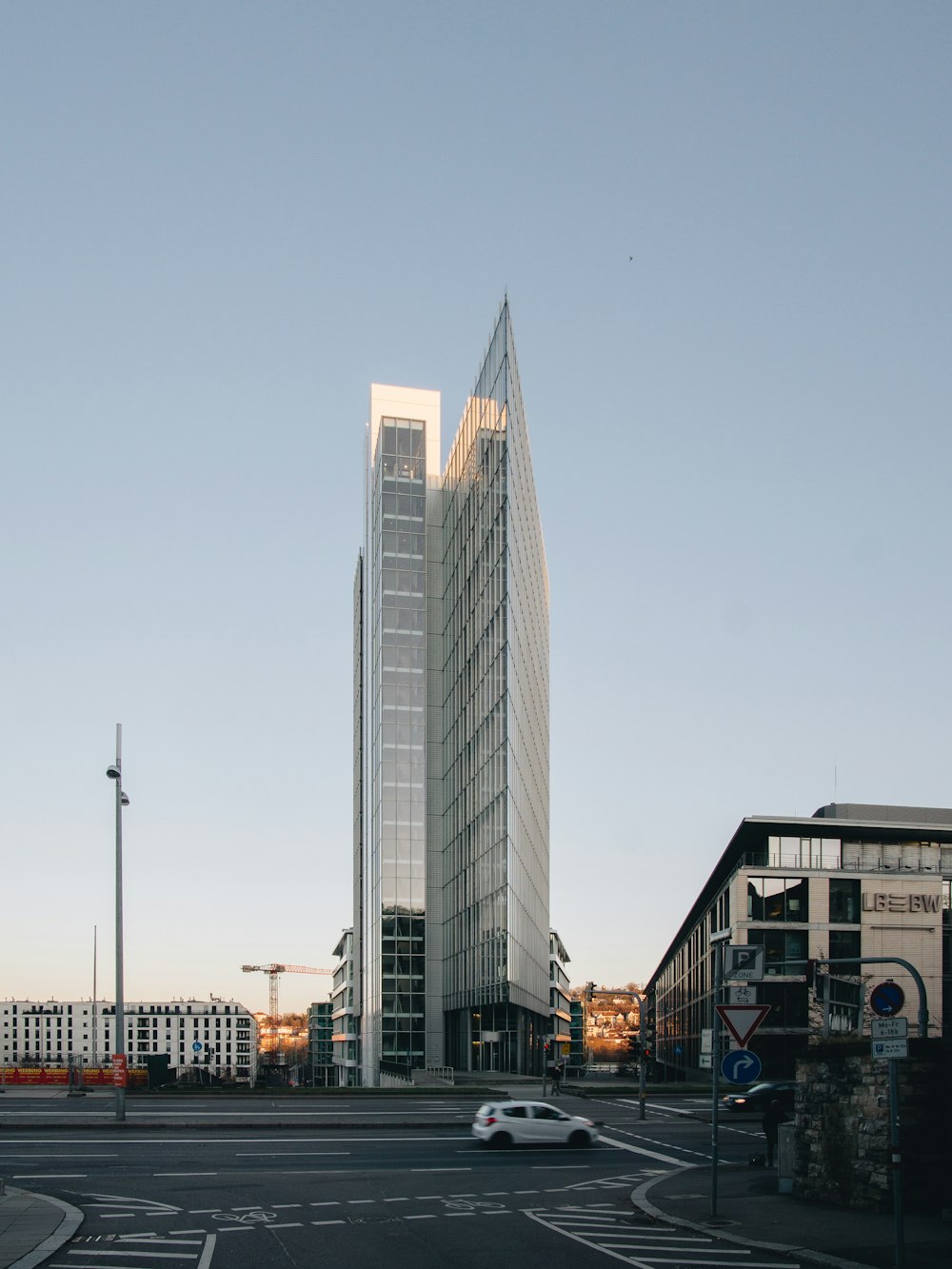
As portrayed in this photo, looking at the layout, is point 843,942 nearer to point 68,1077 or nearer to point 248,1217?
point 68,1077

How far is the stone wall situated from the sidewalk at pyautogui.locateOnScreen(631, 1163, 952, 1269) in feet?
1.34

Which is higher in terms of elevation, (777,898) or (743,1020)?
(743,1020)

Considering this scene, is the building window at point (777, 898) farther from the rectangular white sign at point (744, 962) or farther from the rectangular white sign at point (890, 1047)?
the rectangular white sign at point (890, 1047)

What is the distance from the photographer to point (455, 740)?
313ft

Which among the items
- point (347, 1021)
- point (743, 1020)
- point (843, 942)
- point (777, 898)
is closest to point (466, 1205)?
point (743, 1020)

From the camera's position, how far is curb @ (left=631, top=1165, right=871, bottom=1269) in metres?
16.1

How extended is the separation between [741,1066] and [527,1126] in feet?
52.5

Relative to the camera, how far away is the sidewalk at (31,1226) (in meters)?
16.6

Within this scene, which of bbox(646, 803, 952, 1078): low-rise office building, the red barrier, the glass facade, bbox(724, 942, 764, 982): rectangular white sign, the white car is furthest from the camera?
the glass facade

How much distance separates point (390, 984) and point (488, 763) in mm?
30060

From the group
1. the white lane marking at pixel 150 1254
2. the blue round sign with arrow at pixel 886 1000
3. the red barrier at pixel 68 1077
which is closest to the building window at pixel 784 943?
the red barrier at pixel 68 1077

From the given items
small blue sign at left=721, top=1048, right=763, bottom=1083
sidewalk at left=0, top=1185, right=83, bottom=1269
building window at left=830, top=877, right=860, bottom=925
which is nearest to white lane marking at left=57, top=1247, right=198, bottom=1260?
sidewalk at left=0, top=1185, right=83, bottom=1269

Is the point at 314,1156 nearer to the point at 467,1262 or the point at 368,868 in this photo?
the point at 467,1262

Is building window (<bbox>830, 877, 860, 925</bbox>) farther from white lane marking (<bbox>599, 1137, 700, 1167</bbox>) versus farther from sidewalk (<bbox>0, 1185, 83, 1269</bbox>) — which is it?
sidewalk (<bbox>0, 1185, 83, 1269</bbox>)
